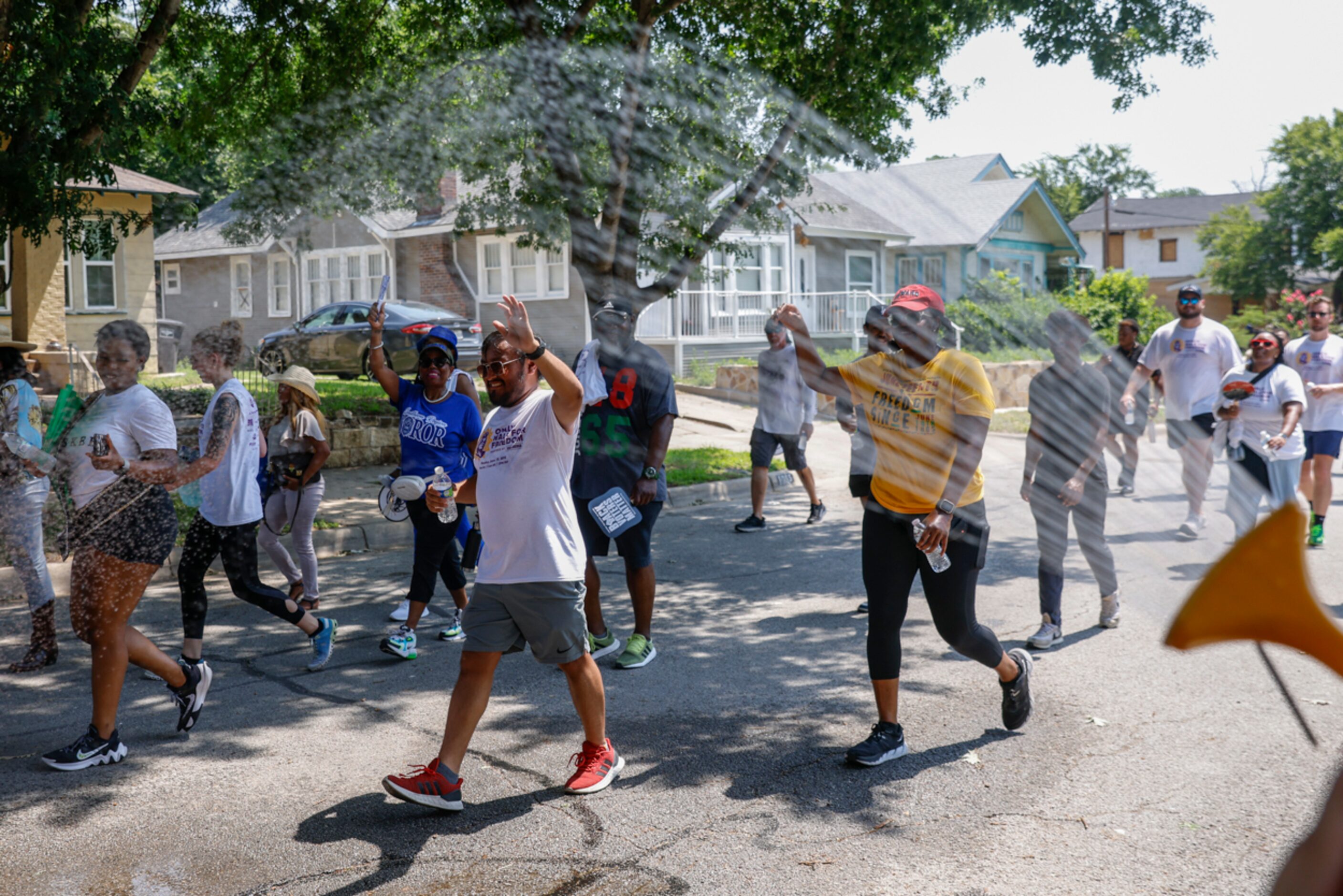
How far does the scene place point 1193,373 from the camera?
27.3ft

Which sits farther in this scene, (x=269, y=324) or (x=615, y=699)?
(x=269, y=324)

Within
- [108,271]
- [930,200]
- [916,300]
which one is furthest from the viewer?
[930,200]

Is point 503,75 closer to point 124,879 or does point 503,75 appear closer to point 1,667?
point 1,667

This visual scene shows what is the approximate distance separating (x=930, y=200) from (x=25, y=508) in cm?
3222

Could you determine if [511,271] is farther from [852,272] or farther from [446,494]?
[446,494]

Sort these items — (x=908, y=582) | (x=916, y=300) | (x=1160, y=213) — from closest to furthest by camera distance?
(x=916, y=300) < (x=908, y=582) < (x=1160, y=213)

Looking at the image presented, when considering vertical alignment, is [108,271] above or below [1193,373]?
above

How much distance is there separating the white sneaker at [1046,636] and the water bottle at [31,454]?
4.84 meters

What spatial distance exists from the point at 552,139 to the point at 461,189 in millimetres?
15548

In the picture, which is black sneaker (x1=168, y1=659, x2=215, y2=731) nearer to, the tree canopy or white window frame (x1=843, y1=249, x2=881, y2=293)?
the tree canopy

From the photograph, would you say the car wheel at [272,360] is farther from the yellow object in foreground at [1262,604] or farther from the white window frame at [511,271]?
the yellow object in foreground at [1262,604]

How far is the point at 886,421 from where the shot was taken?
428 cm

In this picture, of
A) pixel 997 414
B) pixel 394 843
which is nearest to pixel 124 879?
pixel 394 843

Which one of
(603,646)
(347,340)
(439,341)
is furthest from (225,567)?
(347,340)
